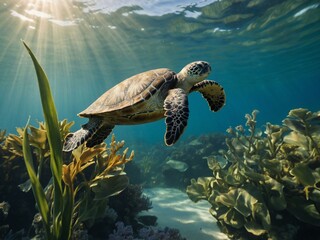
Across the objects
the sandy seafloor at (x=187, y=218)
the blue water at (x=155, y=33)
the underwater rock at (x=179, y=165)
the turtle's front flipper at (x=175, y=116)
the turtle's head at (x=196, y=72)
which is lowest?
the sandy seafloor at (x=187, y=218)

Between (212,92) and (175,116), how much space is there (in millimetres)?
1883

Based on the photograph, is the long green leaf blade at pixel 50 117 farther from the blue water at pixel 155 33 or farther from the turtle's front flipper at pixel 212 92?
the blue water at pixel 155 33

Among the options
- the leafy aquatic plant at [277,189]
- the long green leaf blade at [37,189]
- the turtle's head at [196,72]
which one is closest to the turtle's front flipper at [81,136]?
the long green leaf blade at [37,189]

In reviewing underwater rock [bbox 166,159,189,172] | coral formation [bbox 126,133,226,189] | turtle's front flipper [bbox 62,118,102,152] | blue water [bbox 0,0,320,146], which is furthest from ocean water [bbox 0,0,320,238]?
turtle's front flipper [bbox 62,118,102,152]

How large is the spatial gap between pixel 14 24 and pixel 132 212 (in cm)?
1805

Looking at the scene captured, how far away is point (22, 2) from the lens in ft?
46.9

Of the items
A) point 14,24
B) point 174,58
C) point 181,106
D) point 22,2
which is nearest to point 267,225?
point 181,106

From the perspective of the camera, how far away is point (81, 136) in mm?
3691

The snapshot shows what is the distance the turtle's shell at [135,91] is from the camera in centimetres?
376

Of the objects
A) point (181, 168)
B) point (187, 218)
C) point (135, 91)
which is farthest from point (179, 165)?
point (135, 91)

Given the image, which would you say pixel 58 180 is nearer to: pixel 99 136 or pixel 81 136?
pixel 81 136

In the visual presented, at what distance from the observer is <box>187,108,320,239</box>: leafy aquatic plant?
4.00m

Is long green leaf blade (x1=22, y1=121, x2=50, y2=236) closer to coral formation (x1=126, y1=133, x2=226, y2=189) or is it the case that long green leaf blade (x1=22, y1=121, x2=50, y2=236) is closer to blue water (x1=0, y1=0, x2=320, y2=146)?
coral formation (x1=126, y1=133, x2=226, y2=189)

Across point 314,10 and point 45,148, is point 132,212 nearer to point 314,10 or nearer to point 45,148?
point 45,148
